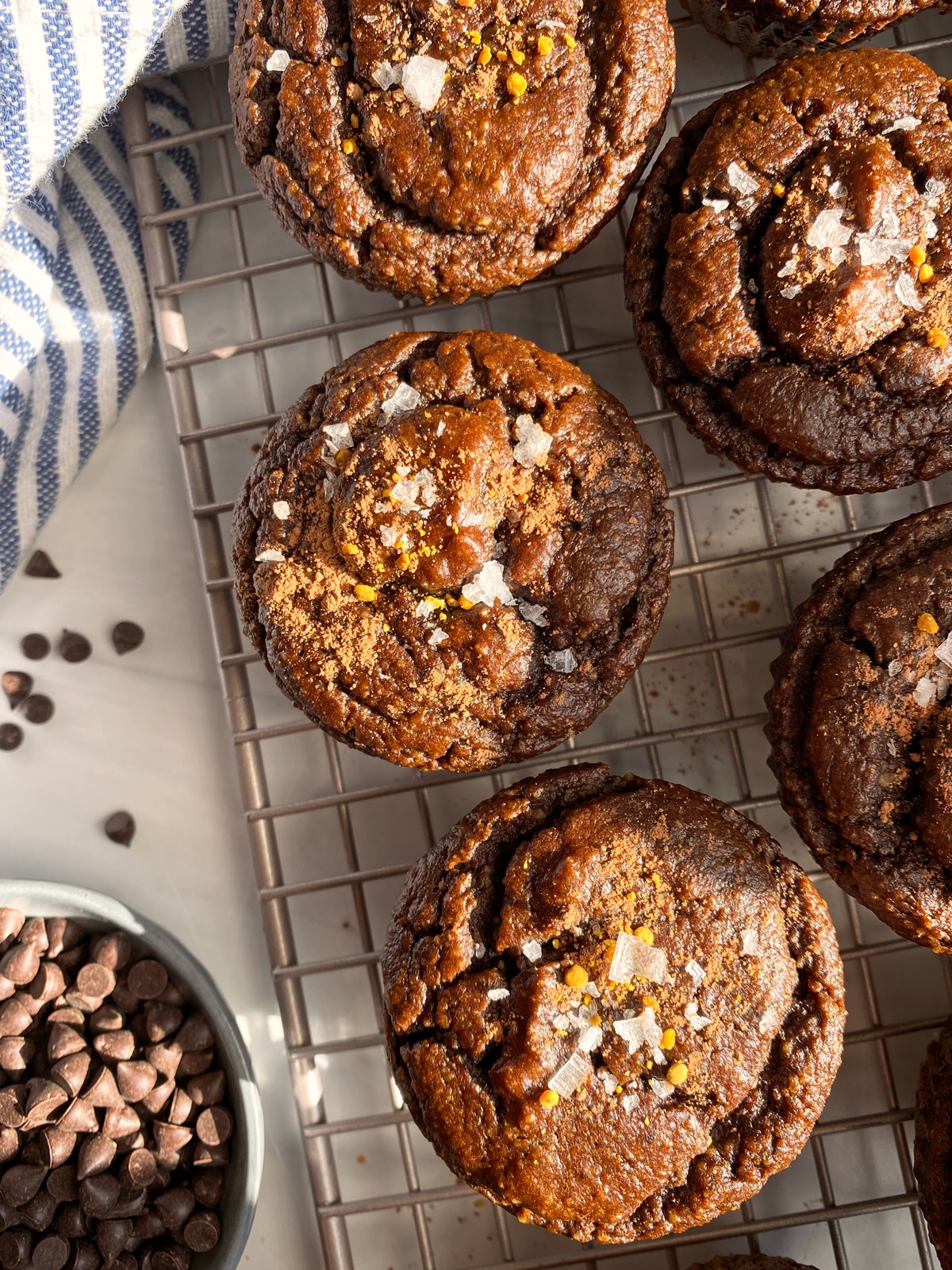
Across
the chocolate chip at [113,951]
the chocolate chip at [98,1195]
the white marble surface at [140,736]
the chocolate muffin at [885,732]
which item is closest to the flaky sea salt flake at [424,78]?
the white marble surface at [140,736]

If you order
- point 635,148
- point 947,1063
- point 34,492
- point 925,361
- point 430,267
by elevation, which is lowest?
point 947,1063

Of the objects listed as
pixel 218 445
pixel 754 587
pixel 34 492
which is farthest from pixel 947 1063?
pixel 34 492

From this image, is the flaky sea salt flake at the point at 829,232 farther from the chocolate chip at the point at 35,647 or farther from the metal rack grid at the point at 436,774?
the chocolate chip at the point at 35,647

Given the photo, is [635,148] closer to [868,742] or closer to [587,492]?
[587,492]

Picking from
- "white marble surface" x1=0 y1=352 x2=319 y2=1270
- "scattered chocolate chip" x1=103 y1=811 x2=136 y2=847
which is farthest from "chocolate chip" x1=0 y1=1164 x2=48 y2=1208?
"scattered chocolate chip" x1=103 y1=811 x2=136 y2=847

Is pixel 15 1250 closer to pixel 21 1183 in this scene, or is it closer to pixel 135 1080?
pixel 21 1183
